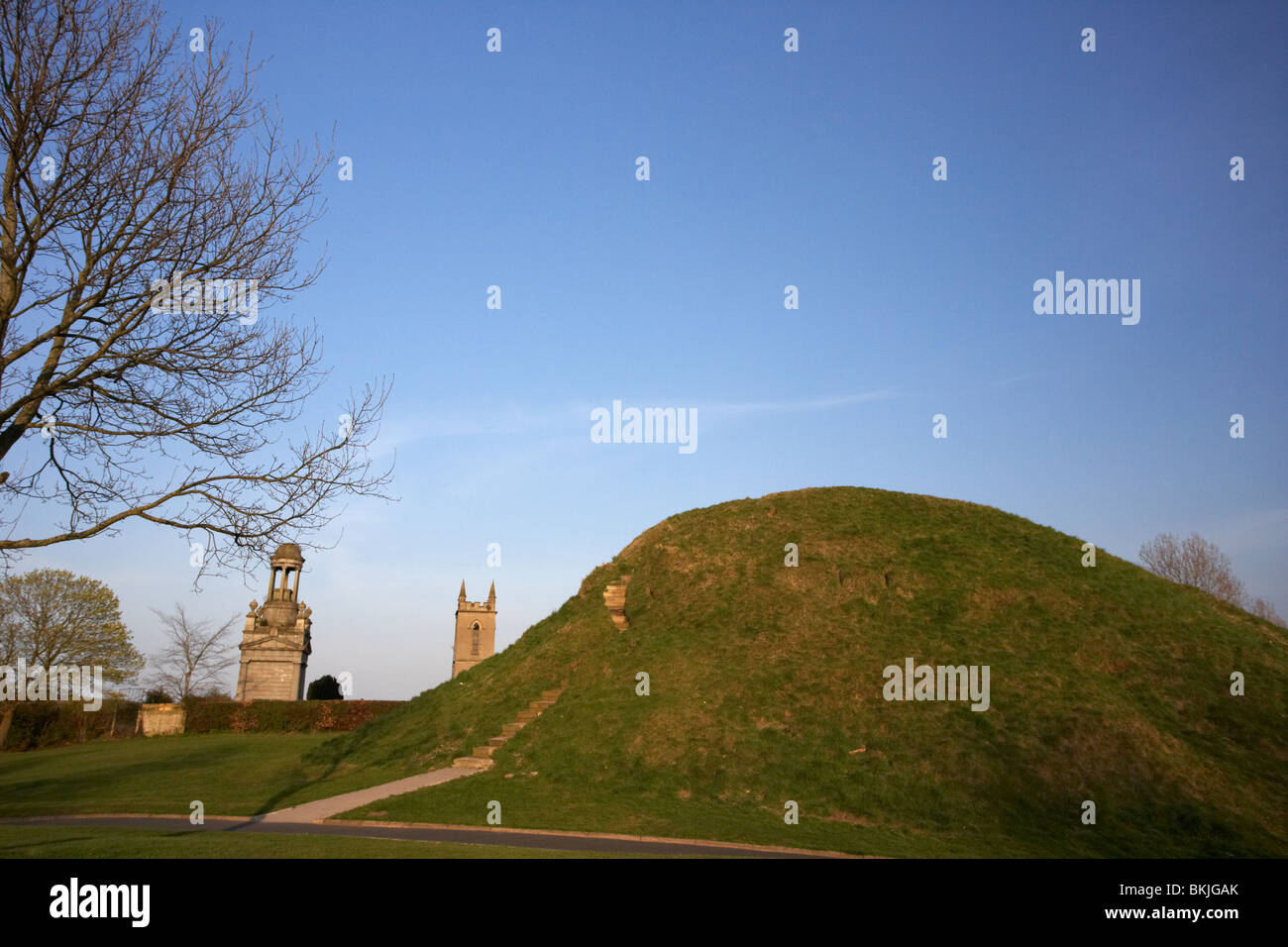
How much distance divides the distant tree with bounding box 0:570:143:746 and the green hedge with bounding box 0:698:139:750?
10.1 m

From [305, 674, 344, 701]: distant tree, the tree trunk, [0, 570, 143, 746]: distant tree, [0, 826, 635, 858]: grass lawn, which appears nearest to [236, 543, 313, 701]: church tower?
[305, 674, 344, 701]: distant tree

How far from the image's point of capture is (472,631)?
339 ft

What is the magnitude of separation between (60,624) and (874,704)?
5740 centimetres

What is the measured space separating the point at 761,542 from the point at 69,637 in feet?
167

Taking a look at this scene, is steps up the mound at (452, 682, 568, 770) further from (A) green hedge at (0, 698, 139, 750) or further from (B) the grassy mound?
(A) green hedge at (0, 698, 139, 750)

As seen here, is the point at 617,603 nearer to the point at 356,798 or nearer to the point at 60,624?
the point at 356,798

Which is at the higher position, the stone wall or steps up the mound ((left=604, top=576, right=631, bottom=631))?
steps up the mound ((left=604, top=576, right=631, bottom=631))

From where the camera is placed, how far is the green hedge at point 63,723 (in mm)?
45875

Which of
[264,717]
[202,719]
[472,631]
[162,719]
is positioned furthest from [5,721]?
[472,631]

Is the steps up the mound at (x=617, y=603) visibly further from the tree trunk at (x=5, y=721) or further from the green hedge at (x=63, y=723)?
the tree trunk at (x=5, y=721)

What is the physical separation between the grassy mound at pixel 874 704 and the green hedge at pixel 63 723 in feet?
77.3

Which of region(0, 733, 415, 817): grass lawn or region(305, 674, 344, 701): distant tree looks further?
region(305, 674, 344, 701): distant tree

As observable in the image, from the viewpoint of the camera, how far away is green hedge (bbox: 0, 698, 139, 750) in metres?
45.9
